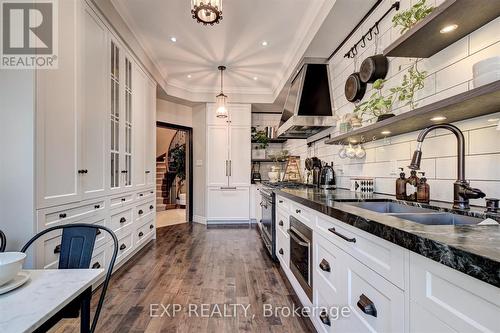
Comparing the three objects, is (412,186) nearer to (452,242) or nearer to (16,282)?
(452,242)

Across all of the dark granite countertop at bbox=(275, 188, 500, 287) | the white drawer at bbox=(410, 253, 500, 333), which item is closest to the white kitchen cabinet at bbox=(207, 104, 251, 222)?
the dark granite countertop at bbox=(275, 188, 500, 287)

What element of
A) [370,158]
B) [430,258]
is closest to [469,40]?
[370,158]

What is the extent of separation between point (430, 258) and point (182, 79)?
15.7ft

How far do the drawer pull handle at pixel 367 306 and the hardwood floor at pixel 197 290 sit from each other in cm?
91

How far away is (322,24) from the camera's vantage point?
2541 mm

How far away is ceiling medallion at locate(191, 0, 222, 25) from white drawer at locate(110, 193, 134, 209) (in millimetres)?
1945

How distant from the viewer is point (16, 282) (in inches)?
32.2

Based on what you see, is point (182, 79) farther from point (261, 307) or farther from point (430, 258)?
point (430, 258)

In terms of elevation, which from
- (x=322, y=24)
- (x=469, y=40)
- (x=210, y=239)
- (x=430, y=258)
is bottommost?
(x=210, y=239)

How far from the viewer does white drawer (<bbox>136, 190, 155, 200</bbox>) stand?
3.45m

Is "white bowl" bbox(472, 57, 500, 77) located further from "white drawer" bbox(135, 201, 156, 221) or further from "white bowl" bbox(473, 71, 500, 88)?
"white drawer" bbox(135, 201, 156, 221)

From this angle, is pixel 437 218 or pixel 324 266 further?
pixel 324 266

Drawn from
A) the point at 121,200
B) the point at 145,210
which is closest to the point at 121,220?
the point at 121,200

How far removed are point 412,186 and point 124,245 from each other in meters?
2.89
